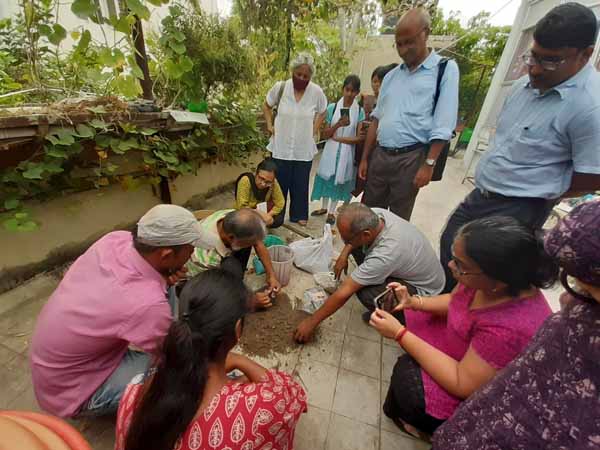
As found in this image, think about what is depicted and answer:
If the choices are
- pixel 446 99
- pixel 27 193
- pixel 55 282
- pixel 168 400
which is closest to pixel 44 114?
pixel 27 193

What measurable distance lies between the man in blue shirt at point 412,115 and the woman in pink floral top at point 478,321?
1271 millimetres

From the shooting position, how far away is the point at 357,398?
5.14 feet

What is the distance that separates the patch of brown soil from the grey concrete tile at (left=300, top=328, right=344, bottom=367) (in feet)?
0.32

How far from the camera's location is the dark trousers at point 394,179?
7.58 ft

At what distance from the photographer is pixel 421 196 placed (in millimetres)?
4742

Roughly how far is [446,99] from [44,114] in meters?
2.82

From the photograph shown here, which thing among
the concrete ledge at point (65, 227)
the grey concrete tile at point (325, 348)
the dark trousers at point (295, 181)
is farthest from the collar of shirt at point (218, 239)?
the dark trousers at point (295, 181)

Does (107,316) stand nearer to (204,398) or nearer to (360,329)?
(204,398)

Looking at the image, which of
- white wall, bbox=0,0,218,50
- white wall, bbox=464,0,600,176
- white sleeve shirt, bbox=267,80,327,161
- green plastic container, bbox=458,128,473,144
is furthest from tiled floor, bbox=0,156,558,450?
green plastic container, bbox=458,128,473,144

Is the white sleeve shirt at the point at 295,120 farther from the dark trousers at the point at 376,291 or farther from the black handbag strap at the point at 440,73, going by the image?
the dark trousers at the point at 376,291

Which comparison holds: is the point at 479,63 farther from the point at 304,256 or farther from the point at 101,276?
the point at 101,276

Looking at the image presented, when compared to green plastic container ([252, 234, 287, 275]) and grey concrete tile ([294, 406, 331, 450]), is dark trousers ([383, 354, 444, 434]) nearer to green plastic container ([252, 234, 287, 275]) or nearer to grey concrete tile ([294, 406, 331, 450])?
grey concrete tile ([294, 406, 331, 450])

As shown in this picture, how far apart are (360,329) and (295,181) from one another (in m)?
1.89

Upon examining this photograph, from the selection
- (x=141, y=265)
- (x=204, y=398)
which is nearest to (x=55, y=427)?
(x=204, y=398)
